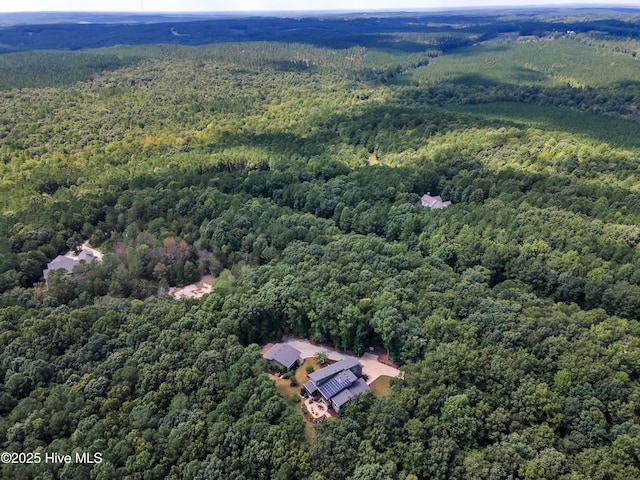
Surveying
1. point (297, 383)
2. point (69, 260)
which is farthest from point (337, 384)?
point (69, 260)

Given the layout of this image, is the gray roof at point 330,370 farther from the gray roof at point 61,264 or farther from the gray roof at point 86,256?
the gray roof at point 86,256

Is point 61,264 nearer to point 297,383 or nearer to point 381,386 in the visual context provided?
point 297,383

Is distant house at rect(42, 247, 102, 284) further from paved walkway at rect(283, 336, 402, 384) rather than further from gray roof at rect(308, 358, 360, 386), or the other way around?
gray roof at rect(308, 358, 360, 386)

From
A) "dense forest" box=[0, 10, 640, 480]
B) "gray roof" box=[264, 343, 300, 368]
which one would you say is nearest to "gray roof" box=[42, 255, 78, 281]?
"dense forest" box=[0, 10, 640, 480]

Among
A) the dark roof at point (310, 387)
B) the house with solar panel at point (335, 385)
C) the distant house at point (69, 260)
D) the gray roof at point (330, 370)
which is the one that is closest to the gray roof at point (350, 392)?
the house with solar panel at point (335, 385)

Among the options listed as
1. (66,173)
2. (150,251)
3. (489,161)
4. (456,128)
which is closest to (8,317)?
(150,251)

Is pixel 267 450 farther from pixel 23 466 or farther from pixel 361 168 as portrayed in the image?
pixel 361 168
